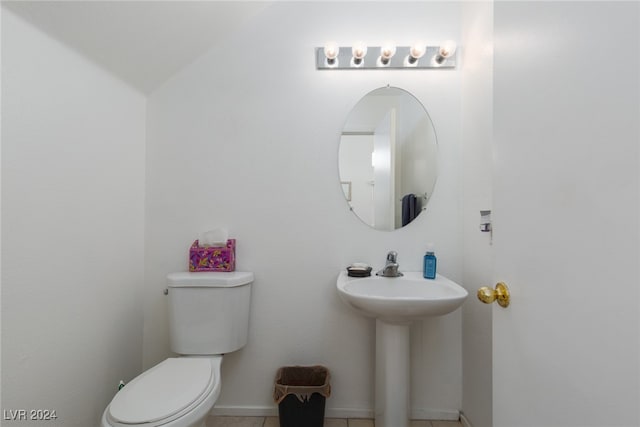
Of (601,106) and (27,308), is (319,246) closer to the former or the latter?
Result: (27,308)

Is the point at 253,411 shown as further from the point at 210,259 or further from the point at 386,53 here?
the point at 386,53

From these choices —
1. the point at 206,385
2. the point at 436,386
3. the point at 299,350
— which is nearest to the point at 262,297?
the point at 299,350

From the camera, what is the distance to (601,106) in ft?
1.44

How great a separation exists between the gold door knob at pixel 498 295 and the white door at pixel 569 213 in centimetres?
2

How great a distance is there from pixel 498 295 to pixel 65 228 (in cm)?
149

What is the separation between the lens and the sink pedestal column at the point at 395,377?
1390 mm

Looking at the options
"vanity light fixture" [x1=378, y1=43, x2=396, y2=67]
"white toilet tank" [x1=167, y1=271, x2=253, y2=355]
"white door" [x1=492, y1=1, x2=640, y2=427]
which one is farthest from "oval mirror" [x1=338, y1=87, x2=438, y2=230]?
"white door" [x1=492, y1=1, x2=640, y2=427]

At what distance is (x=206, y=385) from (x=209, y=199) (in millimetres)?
912

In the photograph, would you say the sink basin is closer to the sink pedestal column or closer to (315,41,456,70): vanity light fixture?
the sink pedestal column

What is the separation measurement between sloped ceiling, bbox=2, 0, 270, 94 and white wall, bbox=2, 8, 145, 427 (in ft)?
0.20

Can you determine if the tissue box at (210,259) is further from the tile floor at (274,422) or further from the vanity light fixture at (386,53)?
the vanity light fixture at (386,53)

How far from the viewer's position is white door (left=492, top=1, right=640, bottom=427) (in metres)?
0.41

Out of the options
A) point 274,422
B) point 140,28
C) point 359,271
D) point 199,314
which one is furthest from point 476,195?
point 140,28

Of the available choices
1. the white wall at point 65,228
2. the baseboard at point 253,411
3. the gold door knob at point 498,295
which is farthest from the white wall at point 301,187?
the gold door knob at point 498,295
